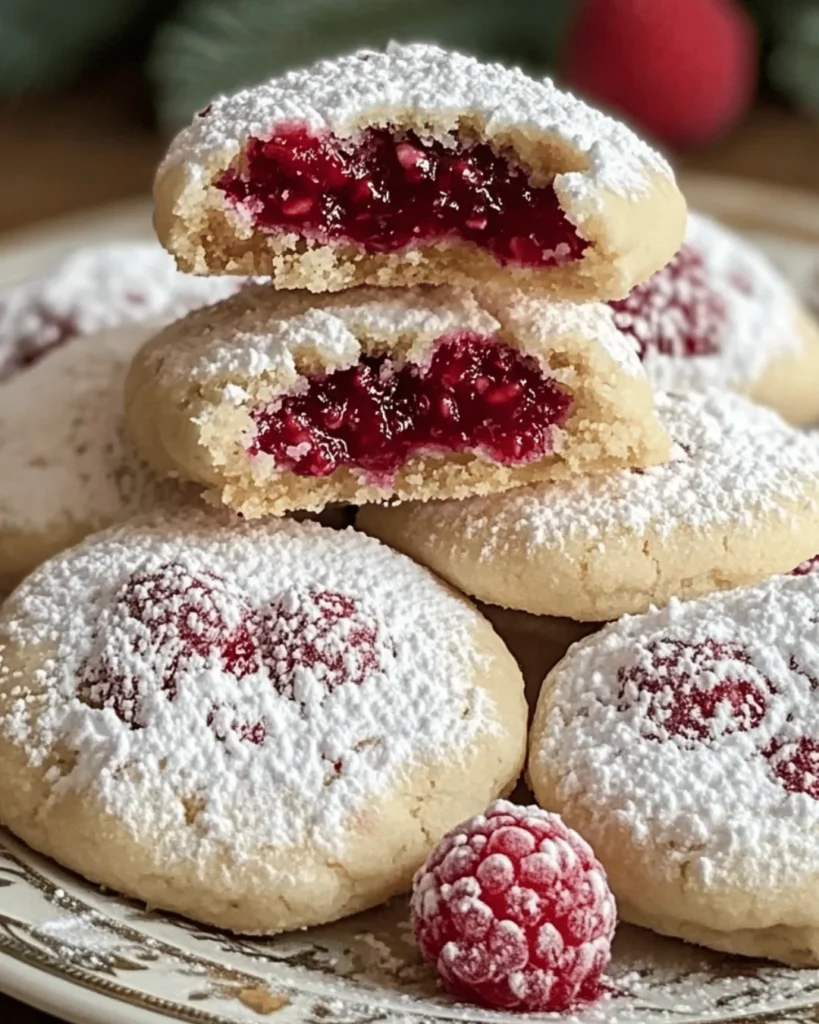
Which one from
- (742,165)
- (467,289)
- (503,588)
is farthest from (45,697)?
(742,165)

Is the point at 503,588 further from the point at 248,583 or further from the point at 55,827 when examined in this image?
the point at 55,827

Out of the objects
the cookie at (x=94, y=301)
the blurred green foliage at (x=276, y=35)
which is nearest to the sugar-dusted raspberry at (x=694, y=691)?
the cookie at (x=94, y=301)

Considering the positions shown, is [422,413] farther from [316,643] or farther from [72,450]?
[72,450]

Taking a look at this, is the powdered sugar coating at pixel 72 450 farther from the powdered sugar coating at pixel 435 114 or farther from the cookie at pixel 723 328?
the cookie at pixel 723 328

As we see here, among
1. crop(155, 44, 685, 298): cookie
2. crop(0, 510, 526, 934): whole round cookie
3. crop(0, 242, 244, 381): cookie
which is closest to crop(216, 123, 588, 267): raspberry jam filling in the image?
crop(155, 44, 685, 298): cookie

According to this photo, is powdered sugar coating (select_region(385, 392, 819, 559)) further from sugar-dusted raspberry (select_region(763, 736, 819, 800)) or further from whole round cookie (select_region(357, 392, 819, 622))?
sugar-dusted raspberry (select_region(763, 736, 819, 800))

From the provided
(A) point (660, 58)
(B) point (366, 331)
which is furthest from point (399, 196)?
(A) point (660, 58)
